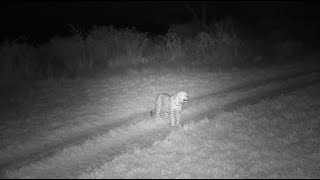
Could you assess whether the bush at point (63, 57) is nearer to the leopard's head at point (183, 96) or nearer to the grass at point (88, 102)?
the grass at point (88, 102)

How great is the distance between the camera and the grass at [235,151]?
27.9ft

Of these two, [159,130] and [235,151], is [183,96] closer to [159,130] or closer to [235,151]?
[159,130]

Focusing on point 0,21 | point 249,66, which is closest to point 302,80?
point 249,66

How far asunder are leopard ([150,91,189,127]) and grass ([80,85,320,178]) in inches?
18.0

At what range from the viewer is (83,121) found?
12.0 meters

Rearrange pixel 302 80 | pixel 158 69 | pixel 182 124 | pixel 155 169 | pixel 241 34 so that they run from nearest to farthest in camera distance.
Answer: pixel 155 169 → pixel 182 124 → pixel 302 80 → pixel 158 69 → pixel 241 34

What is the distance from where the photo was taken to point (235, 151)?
9.50 meters

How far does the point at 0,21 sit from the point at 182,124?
23.8m

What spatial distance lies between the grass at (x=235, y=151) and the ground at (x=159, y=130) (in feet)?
0.07

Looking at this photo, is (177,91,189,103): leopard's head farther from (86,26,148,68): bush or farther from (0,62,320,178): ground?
(86,26,148,68): bush

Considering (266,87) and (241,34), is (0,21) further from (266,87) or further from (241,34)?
(266,87)

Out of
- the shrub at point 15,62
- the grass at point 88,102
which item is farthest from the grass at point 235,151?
the shrub at point 15,62

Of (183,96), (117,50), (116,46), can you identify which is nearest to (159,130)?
(183,96)

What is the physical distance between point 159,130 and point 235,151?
2307mm
